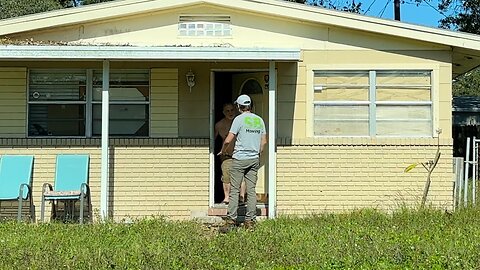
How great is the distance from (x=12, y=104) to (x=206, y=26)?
349cm

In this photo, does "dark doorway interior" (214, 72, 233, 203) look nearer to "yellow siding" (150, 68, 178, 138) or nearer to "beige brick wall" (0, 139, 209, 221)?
"beige brick wall" (0, 139, 209, 221)

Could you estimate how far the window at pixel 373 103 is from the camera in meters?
11.4

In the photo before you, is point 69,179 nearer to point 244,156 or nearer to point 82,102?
point 82,102

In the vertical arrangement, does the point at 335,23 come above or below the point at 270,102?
above

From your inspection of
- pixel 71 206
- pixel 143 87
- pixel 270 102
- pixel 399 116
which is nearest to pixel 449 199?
pixel 399 116

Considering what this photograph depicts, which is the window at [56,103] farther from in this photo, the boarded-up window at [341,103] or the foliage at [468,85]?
the foliage at [468,85]

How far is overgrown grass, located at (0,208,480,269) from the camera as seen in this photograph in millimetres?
6980

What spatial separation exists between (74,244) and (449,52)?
6.78 metres

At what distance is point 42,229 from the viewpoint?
950 centimetres

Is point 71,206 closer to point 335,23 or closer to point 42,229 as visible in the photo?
point 42,229

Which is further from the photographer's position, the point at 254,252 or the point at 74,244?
the point at 74,244

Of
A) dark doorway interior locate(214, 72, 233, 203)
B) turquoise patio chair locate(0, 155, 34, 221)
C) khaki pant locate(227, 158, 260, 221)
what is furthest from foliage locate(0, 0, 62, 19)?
khaki pant locate(227, 158, 260, 221)

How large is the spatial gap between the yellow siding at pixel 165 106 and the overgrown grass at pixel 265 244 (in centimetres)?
181

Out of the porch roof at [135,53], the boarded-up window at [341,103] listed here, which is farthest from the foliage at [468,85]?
the porch roof at [135,53]
